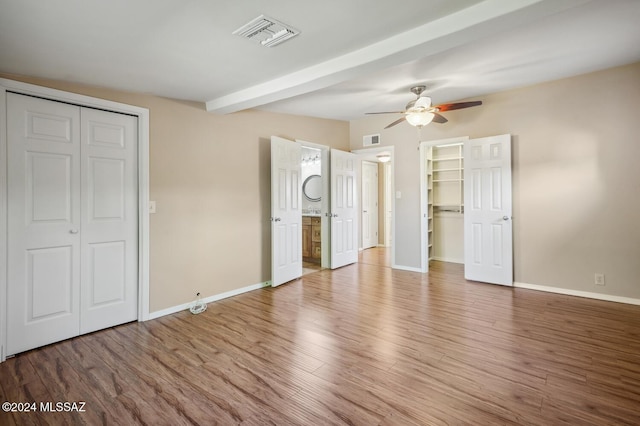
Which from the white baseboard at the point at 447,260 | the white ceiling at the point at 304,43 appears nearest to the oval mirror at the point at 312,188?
the white baseboard at the point at 447,260

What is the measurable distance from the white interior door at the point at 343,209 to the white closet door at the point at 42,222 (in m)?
3.54

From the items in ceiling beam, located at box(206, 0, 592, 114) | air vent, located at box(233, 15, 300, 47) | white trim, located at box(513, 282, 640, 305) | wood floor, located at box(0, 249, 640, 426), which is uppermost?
air vent, located at box(233, 15, 300, 47)

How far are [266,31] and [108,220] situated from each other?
7.79ft

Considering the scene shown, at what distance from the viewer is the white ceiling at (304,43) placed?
189 cm

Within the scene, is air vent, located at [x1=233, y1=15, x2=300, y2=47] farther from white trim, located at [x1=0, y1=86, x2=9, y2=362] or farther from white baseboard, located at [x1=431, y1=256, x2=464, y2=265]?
white baseboard, located at [x1=431, y1=256, x2=464, y2=265]

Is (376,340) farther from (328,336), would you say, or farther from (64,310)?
(64,310)

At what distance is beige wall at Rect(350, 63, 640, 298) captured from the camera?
3.51m

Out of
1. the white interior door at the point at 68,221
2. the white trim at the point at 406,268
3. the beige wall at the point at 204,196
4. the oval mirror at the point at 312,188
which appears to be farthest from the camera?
the oval mirror at the point at 312,188

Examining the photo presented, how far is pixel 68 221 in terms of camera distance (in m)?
2.80

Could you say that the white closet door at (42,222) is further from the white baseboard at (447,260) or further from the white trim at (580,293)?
the white baseboard at (447,260)

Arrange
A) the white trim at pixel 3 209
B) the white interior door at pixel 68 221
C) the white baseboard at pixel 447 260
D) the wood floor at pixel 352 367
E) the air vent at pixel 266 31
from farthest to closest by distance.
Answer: the white baseboard at pixel 447 260, the white interior door at pixel 68 221, the white trim at pixel 3 209, the air vent at pixel 266 31, the wood floor at pixel 352 367

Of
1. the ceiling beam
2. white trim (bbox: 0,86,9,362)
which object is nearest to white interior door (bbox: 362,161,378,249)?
the ceiling beam

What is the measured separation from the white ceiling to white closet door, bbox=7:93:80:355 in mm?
426

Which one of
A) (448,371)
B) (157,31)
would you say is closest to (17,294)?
(157,31)
